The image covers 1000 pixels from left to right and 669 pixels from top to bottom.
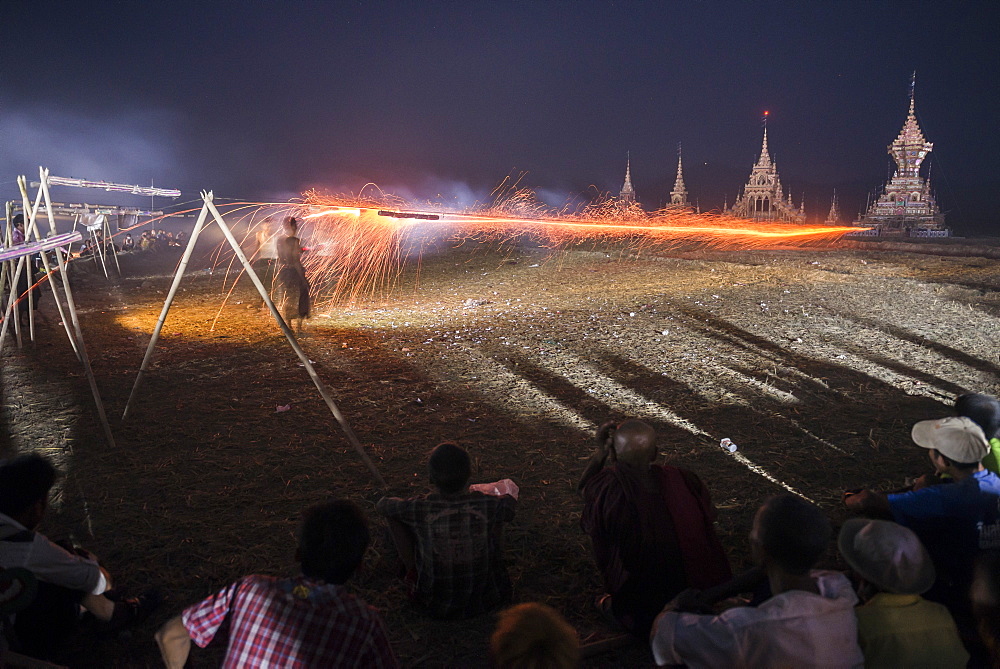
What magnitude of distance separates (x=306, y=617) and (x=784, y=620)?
152 cm

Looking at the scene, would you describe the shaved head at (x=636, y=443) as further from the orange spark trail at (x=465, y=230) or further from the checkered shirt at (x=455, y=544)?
the orange spark trail at (x=465, y=230)

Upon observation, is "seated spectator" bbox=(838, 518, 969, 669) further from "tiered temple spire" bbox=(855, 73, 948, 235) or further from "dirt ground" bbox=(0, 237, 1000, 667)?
"tiered temple spire" bbox=(855, 73, 948, 235)

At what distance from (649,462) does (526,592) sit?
1018mm

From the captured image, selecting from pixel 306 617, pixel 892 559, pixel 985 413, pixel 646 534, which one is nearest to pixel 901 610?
pixel 892 559

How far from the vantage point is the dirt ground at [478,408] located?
3.50 metres

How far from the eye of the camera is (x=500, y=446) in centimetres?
506

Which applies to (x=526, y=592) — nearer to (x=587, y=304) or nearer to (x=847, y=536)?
(x=847, y=536)

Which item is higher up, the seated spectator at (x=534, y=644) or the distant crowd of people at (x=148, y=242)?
the seated spectator at (x=534, y=644)

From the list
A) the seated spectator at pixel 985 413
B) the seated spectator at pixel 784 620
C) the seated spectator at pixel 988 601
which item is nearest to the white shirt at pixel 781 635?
the seated spectator at pixel 784 620

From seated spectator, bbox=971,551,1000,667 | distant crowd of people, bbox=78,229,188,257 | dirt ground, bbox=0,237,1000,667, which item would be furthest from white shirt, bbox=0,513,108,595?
distant crowd of people, bbox=78,229,188,257

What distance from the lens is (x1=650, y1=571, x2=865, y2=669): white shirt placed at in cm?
187

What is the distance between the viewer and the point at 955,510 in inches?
107

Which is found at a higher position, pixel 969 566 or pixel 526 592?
pixel 969 566

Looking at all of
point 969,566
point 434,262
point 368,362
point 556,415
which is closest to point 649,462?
point 969,566
